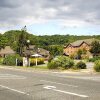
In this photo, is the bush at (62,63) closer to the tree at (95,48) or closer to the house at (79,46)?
the tree at (95,48)

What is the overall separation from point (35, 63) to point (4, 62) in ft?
20.2

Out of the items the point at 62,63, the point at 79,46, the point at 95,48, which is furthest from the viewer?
the point at 79,46

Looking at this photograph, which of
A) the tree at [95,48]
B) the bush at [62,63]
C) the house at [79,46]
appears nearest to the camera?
the bush at [62,63]

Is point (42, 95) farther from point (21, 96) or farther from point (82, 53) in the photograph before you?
point (82, 53)

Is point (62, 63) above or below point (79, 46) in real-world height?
below

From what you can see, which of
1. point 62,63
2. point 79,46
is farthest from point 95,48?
point 62,63

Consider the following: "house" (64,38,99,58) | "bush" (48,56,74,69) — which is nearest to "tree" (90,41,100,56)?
"house" (64,38,99,58)

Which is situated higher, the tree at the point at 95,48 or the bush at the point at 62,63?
the tree at the point at 95,48

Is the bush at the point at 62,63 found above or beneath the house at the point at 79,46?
beneath

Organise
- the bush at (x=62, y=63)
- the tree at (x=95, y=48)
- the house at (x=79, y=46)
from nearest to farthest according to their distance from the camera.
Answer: the bush at (x=62, y=63)
the tree at (x=95, y=48)
the house at (x=79, y=46)

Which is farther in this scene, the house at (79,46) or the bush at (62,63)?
the house at (79,46)

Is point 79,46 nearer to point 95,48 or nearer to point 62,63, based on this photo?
point 95,48

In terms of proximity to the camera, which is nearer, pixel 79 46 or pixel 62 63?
pixel 62 63

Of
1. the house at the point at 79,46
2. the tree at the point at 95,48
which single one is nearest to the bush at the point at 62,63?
the tree at the point at 95,48
